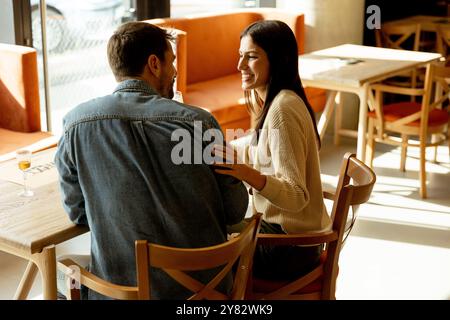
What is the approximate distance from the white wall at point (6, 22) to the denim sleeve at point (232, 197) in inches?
121

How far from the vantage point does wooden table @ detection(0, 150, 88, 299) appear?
6.81 feet

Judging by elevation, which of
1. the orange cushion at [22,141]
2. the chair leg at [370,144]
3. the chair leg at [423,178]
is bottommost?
the chair leg at [423,178]

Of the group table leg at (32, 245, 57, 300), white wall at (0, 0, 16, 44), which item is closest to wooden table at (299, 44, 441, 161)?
white wall at (0, 0, 16, 44)

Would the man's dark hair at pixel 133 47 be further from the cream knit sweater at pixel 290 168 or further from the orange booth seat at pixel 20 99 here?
the orange booth seat at pixel 20 99

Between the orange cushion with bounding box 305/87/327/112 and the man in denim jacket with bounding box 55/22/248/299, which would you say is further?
the orange cushion with bounding box 305/87/327/112

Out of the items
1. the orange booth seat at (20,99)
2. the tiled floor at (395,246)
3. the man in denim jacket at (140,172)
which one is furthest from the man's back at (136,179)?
the orange booth seat at (20,99)

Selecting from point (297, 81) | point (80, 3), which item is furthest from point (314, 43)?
point (297, 81)

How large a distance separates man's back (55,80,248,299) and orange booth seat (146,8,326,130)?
2848 mm

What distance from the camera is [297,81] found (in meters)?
2.46

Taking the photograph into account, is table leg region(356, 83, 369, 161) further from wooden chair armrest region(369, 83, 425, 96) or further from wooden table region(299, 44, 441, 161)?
wooden chair armrest region(369, 83, 425, 96)

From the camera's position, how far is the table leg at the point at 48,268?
2062mm

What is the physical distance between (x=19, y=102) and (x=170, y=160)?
8.31ft

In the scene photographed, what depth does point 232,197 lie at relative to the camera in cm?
205
